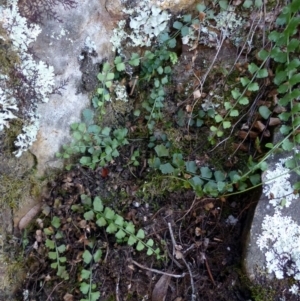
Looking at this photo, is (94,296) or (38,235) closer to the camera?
(94,296)

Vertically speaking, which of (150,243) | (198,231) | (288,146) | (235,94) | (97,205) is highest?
(235,94)

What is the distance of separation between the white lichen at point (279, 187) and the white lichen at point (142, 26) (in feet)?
3.17

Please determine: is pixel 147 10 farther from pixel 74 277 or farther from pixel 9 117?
pixel 74 277

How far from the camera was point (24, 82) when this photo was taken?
210 centimetres

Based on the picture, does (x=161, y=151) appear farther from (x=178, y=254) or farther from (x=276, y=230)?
(x=276, y=230)

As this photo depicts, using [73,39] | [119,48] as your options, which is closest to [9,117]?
[73,39]

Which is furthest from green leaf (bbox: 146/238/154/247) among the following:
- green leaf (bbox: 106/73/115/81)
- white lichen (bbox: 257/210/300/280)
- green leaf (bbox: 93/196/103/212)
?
green leaf (bbox: 106/73/115/81)

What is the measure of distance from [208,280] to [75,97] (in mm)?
1161

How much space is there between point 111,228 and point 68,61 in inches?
35.0

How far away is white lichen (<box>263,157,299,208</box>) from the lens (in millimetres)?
2102

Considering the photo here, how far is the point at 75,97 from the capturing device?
226cm

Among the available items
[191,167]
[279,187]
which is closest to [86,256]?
[191,167]

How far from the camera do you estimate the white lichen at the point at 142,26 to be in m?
2.29

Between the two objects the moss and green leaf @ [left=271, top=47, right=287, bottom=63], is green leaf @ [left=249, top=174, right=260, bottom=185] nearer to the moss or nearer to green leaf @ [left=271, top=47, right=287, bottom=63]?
green leaf @ [left=271, top=47, right=287, bottom=63]
